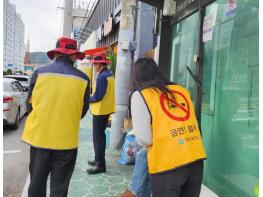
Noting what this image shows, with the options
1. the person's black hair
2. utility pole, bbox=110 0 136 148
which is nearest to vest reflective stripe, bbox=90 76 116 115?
utility pole, bbox=110 0 136 148

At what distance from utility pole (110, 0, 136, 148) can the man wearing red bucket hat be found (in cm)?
355

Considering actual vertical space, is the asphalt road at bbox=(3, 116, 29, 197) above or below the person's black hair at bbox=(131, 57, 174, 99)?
below

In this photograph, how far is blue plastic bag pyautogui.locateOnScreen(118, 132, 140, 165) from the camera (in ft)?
18.4

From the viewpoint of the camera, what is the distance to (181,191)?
2549 millimetres

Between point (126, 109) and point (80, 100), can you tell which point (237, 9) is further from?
point (126, 109)

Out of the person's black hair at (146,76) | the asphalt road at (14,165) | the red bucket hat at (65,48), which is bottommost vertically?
the asphalt road at (14,165)

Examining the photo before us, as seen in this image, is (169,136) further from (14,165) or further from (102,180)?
(14,165)

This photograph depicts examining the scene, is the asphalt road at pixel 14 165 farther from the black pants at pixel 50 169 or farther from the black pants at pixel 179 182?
the black pants at pixel 179 182

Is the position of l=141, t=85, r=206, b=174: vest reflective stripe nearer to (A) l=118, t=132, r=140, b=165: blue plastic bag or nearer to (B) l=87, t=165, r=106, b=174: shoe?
(B) l=87, t=165, r=106, b=174: shoe

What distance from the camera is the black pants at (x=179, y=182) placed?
2.40 m

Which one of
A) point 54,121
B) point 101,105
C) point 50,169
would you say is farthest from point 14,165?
point 54,121

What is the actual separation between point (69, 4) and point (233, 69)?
13019 millimetres

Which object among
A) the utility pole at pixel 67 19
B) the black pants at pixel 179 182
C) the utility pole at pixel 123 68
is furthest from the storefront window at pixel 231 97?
the utility pole at pixel 67 19

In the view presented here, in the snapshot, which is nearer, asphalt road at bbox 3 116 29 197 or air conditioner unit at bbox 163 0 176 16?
asphalt road at bbox 3 116 29 197
